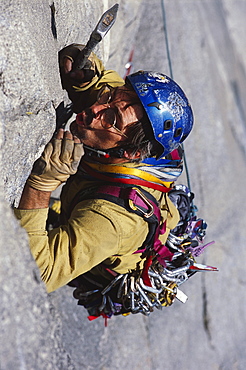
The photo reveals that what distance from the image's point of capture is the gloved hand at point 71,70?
2143 millimetres

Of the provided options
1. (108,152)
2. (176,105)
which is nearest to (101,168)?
(108,152)

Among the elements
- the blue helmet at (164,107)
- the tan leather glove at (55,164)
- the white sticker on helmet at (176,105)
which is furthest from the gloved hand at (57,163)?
the white sticker on helmet at (176,105)

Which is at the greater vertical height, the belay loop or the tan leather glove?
the tan leather glove

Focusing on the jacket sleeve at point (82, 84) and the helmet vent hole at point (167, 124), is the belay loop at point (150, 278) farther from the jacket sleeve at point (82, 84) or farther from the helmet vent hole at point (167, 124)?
the jacket sleeve at point (82, 84)

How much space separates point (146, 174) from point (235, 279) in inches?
153

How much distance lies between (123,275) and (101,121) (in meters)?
0.88

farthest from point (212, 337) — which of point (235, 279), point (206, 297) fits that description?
point (235, 279)

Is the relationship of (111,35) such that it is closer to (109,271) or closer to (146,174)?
(146,174)

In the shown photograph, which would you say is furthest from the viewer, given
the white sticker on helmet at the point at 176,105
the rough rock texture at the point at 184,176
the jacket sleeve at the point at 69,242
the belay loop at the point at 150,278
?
the belay loop at the point at 150,278

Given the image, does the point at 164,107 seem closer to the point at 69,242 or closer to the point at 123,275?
the point at 69,242

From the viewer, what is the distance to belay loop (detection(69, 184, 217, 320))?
232 centimetres

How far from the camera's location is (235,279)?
5.52m

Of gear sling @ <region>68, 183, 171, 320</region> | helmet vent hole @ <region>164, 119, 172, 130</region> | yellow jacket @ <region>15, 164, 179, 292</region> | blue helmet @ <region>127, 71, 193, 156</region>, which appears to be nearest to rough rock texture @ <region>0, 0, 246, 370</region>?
yellow jacket @ <region>15, 164, 179, 292</region>

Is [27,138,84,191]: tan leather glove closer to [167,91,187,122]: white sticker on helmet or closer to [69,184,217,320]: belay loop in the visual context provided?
[69,184,217,320]: belay loop
